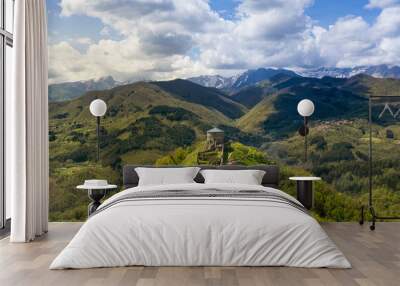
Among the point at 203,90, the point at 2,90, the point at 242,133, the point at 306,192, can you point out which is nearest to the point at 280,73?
the point at 242,133

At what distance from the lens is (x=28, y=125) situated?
5930 mm

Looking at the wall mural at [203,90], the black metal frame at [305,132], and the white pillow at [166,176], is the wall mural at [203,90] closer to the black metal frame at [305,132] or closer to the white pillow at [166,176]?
the black metal frame at [305,132]

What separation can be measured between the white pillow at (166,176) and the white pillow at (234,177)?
222mm

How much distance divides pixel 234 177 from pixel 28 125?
2469mm

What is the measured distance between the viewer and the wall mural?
27.3 ft

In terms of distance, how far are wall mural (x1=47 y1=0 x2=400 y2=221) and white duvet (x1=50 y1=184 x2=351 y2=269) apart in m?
3.63

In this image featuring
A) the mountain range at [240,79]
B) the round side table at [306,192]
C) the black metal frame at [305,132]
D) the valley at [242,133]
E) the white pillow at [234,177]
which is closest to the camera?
the white pillow at [234,177]

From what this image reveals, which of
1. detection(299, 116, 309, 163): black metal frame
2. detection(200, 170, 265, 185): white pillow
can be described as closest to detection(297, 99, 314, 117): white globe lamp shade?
detection(299, 116, 309, 163): black metal frame

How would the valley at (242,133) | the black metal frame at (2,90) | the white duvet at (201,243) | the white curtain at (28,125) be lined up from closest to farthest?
the white duvet at (201,243)
the white curtain at (28,125)
the black metal frame at (2,90)
the valley at (242,133)

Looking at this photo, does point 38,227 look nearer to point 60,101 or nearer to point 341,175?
point 60,101

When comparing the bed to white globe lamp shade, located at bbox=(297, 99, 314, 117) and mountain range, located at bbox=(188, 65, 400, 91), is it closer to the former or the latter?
white globe lamp shade, located at bbox=(297, 99, 314, 117)

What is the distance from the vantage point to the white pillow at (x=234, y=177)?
6777 millimetres

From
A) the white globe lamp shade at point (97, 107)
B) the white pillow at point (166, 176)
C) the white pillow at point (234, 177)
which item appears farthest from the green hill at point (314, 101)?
the white globe lamp shade at point (97, 107)

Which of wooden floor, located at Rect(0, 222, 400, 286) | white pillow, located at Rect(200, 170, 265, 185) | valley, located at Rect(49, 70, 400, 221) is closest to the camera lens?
wooden floor, located at Rect(0, 222, 400, 286)
